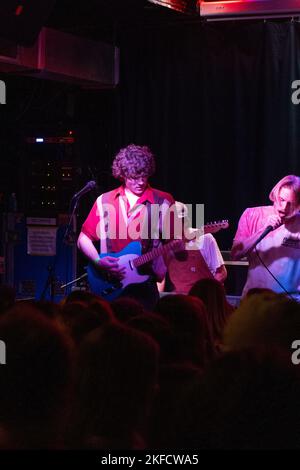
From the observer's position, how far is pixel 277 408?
1.42 m

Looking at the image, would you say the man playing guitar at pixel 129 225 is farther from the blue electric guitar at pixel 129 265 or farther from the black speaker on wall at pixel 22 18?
the black speaker on wall at pixel 22 18

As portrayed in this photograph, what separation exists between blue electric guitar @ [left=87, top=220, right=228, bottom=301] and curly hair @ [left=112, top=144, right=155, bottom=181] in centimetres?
47

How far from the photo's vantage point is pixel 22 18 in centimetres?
466

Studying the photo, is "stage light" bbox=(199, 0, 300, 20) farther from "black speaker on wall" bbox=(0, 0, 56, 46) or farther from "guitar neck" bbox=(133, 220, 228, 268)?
"guitar neck" bbox=(133, 220, 228, 268)

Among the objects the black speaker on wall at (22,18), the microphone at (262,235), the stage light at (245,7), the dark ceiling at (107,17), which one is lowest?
the microphone at (262,235)

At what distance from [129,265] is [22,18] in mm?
1698

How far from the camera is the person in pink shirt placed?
4.72 meters

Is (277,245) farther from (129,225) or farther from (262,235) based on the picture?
(129,225)

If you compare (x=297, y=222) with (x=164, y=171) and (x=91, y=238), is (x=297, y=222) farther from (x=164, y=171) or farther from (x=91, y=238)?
(x=164, y=171)

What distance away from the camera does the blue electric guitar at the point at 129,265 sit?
5090 millimetres

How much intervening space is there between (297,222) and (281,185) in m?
0.27

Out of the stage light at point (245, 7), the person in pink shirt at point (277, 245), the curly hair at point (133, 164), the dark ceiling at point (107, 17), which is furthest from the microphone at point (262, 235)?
the dark ceiling at point (107, 17)

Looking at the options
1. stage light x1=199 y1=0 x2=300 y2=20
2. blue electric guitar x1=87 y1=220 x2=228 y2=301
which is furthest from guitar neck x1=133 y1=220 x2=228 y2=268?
stage light x1=199 y1=0 x2=300 y2=20

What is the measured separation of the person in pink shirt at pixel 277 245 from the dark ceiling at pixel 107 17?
215 centimetres
